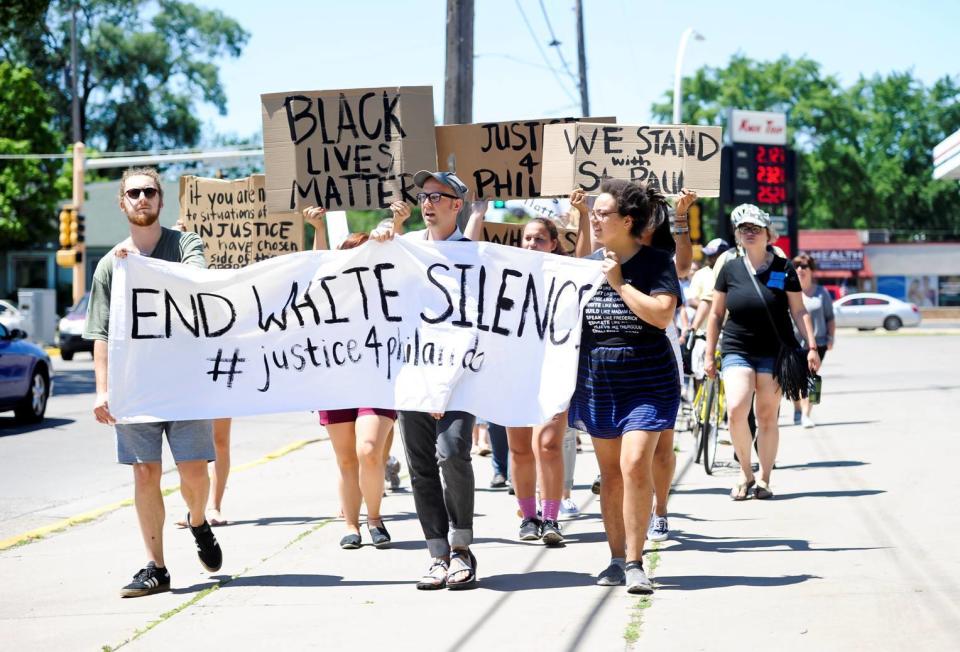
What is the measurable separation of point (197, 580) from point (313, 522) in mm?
1900

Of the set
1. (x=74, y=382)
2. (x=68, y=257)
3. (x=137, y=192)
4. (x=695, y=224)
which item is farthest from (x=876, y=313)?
(x=137, y=192)

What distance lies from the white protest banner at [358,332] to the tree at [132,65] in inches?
2491

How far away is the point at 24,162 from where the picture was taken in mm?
46688

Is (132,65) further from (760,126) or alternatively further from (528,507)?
(528,507)

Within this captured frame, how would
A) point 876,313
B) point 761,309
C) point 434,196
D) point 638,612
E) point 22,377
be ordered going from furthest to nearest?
point 876,313
point 22,377
point 761,309
point 434,196
point 638,612

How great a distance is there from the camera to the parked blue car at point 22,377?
15.6 m

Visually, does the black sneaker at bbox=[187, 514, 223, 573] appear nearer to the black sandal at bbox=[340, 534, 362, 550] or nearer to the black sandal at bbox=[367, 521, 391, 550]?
the black sandal at bbox=[340, 534, 362, 550]

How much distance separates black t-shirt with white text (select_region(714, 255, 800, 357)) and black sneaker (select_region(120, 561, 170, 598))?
4510 mm

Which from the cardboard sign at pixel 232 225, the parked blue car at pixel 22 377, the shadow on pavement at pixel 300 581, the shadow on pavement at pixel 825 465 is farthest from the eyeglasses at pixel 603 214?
the parked blue car at pixel 22 377

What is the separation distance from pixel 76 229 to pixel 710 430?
2622 cm

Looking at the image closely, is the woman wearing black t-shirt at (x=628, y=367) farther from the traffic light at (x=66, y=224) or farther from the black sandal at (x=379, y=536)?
the traffic light at (x=66, y=224)

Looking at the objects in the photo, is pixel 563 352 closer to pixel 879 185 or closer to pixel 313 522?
pixel 313 522

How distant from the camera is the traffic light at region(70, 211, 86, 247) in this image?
33562 mm

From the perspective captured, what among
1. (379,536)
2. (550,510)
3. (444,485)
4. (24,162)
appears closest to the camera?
(444,485)
